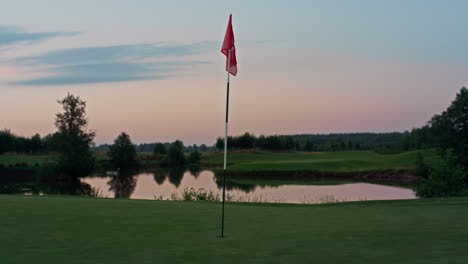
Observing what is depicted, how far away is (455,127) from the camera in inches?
1875

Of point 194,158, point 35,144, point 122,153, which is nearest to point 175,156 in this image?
point 194,158

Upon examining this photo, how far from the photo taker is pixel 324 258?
5.62m

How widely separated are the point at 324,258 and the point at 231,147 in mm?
124673

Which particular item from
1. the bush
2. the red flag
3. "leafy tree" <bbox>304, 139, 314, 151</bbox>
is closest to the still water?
the bush

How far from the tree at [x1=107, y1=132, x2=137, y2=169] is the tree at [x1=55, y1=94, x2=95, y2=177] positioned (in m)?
22.0

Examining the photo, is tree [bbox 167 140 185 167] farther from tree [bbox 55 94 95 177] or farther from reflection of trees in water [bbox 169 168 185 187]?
tree [bbox 55 94 95 177]

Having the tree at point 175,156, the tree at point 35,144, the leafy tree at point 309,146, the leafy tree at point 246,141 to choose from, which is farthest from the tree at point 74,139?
the leafy tree at point 309,146

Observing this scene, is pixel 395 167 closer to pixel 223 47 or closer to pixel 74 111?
pixel 74 111

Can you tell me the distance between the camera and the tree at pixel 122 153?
86375mm

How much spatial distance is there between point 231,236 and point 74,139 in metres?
59.6

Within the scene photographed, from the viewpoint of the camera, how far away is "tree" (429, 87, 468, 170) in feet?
153

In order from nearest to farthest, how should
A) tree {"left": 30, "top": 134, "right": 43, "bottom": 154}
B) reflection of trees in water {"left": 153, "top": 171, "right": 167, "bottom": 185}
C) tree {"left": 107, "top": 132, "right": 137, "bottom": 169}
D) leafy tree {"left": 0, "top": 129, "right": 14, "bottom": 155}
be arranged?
reflection of trees in water {"left": 153, "top": 171, "right": 167, "bottom": 185} → leafy tree {"left": 0, "top": 129, "right": 14, "bottom": 155} → tree {"left": 107, "top": 132, "right": 137, "bottom": 169} → tree {"left": 30, "top": 134, "right": 43, "bottom": 154}

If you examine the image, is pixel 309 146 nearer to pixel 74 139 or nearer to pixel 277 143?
pixel 277 143

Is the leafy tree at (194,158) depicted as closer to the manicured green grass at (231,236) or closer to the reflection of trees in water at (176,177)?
the reflection of trees in water at (176,177)
